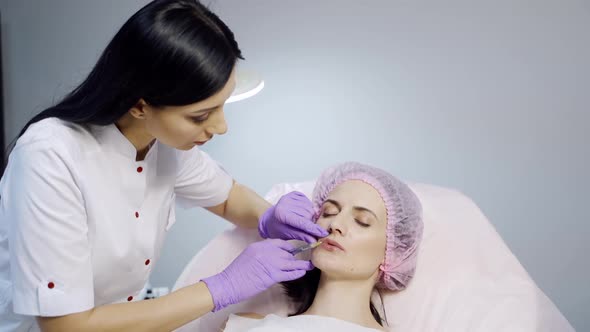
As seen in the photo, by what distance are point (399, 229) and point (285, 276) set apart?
374 millimetres

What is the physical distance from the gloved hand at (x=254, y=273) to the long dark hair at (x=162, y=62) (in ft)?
1.48

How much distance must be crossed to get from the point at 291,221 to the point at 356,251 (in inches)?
7.6

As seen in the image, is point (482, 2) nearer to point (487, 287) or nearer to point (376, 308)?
point (487, 287)

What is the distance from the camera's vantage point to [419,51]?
1.98 meters

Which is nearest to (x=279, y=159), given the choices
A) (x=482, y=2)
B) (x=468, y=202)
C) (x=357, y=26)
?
(x=357, y=26)

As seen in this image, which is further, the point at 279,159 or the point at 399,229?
the point at 279,159

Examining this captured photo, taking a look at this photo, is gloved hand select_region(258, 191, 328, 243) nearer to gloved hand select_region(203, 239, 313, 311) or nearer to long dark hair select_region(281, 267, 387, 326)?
gloved hand select_region(203, 239, 313, 311)

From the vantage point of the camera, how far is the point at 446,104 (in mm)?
1994

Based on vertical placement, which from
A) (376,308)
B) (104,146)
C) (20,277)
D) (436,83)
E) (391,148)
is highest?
(436,83)

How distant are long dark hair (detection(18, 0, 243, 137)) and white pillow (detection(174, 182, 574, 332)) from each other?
0.72 metres

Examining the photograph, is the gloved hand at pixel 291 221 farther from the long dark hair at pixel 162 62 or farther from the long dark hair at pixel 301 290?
the long dark hair at pixel 162 62

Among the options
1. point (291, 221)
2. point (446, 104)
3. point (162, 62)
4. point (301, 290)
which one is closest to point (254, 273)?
point (291, 221)

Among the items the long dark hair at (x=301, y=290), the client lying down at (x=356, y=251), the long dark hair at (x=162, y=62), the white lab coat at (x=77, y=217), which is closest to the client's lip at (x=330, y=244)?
the client lying down at (x=356, y=251)

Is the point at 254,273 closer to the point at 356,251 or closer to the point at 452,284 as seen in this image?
the point at 356,251
